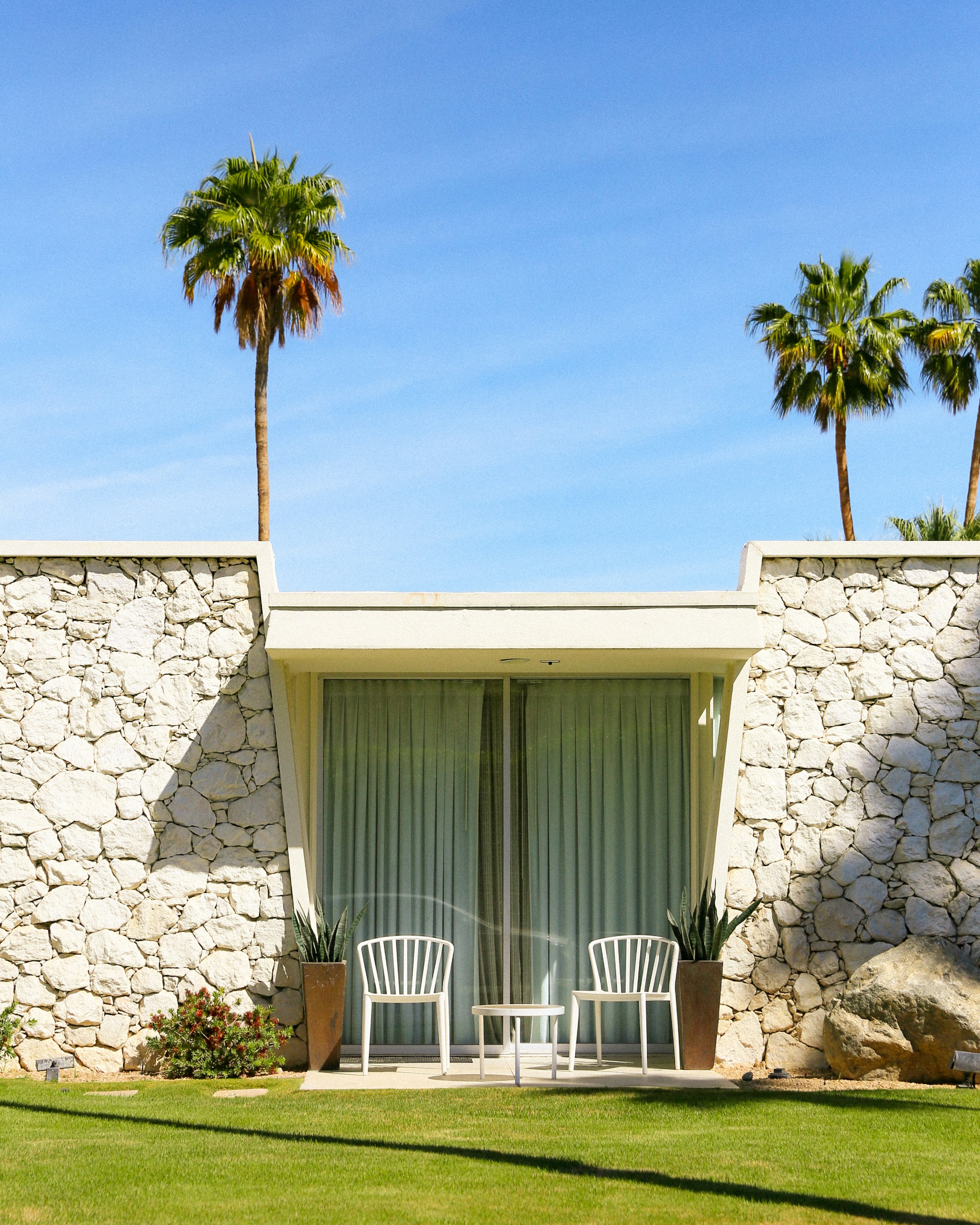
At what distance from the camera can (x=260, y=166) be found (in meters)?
17.8

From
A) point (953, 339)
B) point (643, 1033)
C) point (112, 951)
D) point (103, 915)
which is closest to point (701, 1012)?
point (643, 1033)

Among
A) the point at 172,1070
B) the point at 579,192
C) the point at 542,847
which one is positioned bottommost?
the point at 172,1070

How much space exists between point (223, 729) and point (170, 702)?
17.0 inches

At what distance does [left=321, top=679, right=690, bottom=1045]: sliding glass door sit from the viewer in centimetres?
917

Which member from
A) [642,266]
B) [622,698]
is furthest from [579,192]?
[622,698]

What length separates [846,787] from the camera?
8.84 meters

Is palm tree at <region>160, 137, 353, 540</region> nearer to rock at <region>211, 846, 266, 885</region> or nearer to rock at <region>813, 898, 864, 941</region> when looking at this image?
rock at <region>211, 846, 266, 885</region>

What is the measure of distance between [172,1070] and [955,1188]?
16.7ft

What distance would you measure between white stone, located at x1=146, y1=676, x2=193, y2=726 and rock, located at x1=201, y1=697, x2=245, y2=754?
6.5 inches

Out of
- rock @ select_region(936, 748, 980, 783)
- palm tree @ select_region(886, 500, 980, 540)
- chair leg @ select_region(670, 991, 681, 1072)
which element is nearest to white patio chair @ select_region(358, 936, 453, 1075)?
chair leg @ select_region(670, 991, 681, 1072)

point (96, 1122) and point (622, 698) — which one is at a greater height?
point (622, 698)

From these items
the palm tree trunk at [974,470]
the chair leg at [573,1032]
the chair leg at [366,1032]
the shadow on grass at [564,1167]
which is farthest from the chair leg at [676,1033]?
the palm tree trunk at [974,470]

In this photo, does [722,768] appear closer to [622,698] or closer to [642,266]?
[622,698]

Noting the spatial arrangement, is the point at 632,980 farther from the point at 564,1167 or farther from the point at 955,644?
the point at 564,1167
